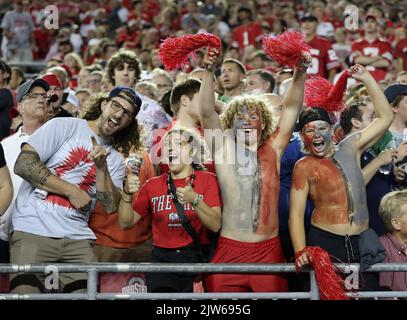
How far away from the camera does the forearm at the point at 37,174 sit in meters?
5.94

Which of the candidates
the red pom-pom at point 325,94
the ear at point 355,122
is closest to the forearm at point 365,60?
the ear at point 355,122

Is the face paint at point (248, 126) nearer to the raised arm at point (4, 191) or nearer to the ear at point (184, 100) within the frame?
the ear at point (184, 100)

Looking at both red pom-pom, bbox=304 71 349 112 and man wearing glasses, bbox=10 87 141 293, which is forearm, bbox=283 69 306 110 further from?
man wearing glasses, bbox=10 87 141 293

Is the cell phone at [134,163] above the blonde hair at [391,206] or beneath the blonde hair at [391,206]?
above

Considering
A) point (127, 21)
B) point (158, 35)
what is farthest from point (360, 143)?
point (127, 21)

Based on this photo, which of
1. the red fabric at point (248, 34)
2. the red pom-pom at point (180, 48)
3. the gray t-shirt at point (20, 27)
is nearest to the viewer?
the red pom-pom at point (180, 48)

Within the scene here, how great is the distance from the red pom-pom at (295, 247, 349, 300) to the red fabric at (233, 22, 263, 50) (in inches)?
373

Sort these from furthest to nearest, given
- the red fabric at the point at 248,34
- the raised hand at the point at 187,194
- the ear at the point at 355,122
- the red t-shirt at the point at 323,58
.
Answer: the red fabric at the point at 248,34 < the red t-shirt at the point at 323,58 < the ear at the point at 355,122 < the raised hand at the point at 187,194

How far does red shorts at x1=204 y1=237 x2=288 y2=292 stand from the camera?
5902 mm

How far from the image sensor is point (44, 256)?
6.00m

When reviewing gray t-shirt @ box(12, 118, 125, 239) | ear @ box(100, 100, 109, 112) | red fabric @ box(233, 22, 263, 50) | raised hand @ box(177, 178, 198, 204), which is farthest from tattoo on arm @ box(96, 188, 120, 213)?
red fabric @ box(233, 22, 263, 50)

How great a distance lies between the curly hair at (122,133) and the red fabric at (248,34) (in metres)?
8.47

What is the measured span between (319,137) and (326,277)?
102 cm
